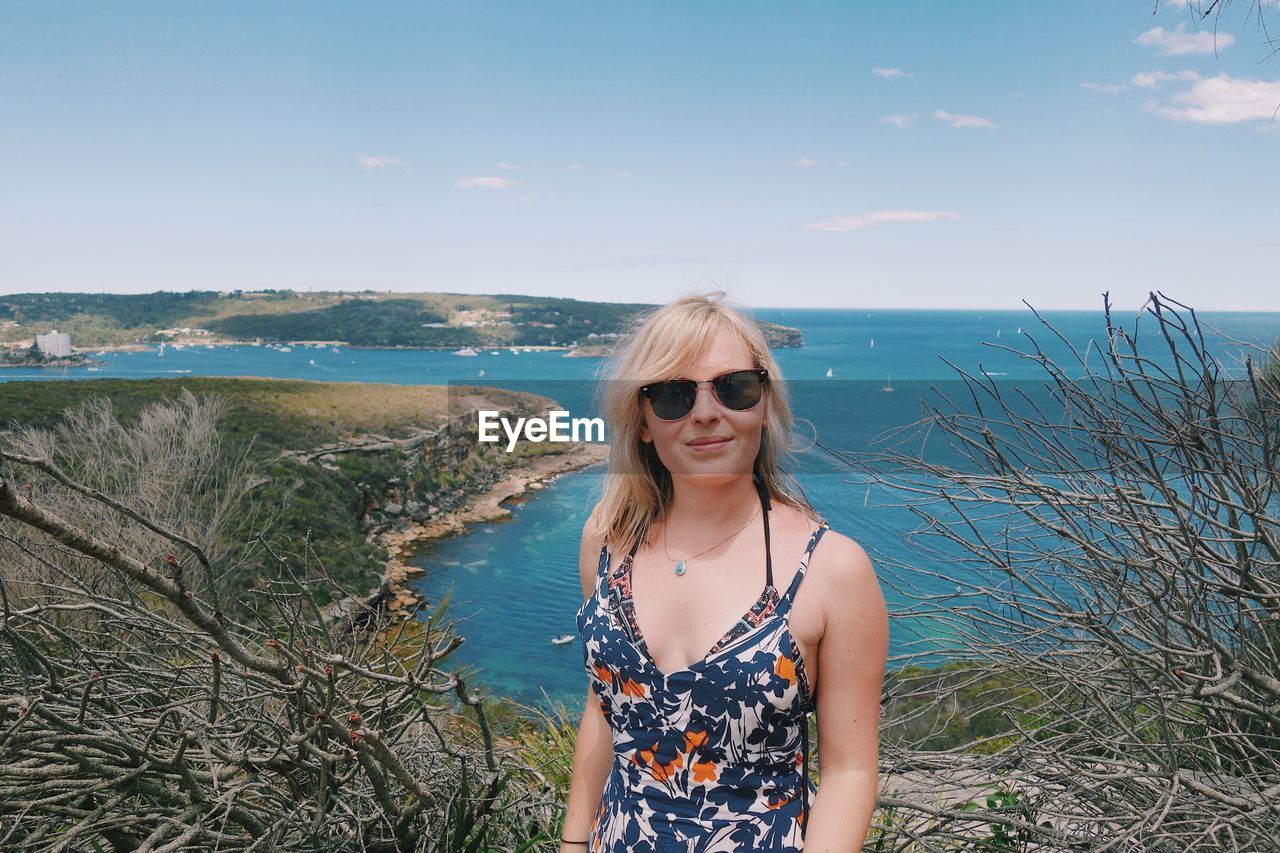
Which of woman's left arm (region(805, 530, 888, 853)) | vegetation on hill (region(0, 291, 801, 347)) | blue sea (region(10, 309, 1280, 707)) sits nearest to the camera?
woman's left arm (region(805, 530, 888, 853))

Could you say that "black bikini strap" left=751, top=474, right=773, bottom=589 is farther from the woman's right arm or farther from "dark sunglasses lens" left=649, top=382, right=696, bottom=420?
the woman's right arm

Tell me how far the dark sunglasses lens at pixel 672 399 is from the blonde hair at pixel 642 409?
1.0 inches

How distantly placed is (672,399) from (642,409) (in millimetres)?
129

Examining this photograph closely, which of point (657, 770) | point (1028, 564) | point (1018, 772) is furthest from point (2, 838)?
point (1028, 564)

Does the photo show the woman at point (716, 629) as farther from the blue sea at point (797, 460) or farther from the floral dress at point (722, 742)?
the blue sea at point (797, 460)

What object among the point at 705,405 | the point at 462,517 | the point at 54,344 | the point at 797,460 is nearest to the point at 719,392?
the point at 705,405

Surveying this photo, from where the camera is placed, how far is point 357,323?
96.6m

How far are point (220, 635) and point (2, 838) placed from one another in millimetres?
840

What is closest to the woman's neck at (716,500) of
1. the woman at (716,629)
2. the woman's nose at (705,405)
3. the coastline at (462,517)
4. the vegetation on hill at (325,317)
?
the woman at (716,629)

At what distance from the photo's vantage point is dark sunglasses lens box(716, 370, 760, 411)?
1593 mm

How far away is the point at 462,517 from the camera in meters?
41.6

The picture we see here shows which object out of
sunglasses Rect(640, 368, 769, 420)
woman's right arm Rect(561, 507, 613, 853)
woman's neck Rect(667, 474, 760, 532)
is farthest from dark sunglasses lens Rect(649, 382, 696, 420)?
woman's right arm Rect(561, 507, 613, 853)

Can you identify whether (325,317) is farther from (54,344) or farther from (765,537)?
(765,537)

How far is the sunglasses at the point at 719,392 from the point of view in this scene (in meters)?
1.59
